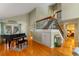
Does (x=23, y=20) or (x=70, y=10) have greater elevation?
(x=70, y=10)

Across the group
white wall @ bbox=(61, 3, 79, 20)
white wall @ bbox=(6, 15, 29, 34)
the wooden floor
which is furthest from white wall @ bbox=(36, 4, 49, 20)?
the wooden floor

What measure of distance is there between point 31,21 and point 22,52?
77 centimetres

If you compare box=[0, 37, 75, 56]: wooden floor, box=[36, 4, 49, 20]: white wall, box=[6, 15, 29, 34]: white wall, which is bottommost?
box=[0, 37, 75, 56]: wooden floor

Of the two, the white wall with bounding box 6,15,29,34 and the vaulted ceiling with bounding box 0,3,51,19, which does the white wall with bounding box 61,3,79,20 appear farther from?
the white wall with bounding box 6,15,29,34

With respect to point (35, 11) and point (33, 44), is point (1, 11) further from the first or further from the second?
point (33, 44)

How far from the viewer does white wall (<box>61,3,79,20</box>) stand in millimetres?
3891

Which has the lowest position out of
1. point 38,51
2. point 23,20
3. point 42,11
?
point 38,51

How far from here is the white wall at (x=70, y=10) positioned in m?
3.89

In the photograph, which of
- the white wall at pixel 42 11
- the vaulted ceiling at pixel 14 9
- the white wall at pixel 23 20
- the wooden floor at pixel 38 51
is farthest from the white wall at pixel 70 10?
the white wall at pixel 23 20

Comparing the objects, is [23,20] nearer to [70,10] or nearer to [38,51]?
[38,51]

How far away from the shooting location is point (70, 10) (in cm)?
394

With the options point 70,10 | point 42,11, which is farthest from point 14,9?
point 70,10

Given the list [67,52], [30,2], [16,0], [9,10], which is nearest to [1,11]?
[9,10]

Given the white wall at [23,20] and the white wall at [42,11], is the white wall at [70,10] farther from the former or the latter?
the white wall at [23,20]
